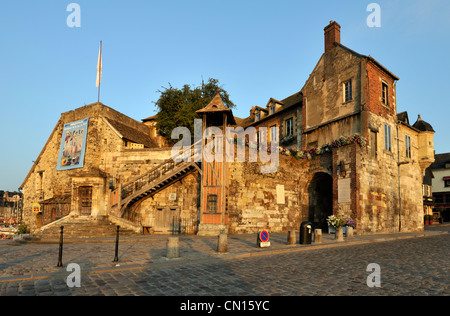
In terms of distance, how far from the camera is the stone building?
17609 millimetres

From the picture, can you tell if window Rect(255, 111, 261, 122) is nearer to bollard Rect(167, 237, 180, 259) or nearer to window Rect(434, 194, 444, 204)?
bollard Rect(167, 237, 180, 259)

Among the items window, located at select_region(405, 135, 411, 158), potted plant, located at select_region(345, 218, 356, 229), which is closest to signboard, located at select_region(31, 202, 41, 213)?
potted plant, located at select_region(345, 218, 356, 229)

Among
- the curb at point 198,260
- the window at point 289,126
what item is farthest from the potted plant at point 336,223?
the window at point 289,126

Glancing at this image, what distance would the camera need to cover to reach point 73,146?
2392cm

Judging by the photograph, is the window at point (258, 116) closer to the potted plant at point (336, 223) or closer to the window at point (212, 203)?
the potted plant at point (336, 223)

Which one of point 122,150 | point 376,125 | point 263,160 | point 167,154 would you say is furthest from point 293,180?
point 122,150

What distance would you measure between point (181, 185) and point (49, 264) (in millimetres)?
11569

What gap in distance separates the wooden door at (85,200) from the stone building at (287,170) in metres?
0.06

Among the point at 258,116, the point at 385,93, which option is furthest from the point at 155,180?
the point at 385,93

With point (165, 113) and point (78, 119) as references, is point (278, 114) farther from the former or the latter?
point (78, 119)

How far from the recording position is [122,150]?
865 inches

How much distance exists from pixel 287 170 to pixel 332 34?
11.7 meters

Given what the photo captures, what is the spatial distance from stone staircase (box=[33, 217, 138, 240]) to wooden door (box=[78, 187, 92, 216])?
608mm

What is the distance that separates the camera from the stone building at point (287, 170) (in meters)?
17.6
